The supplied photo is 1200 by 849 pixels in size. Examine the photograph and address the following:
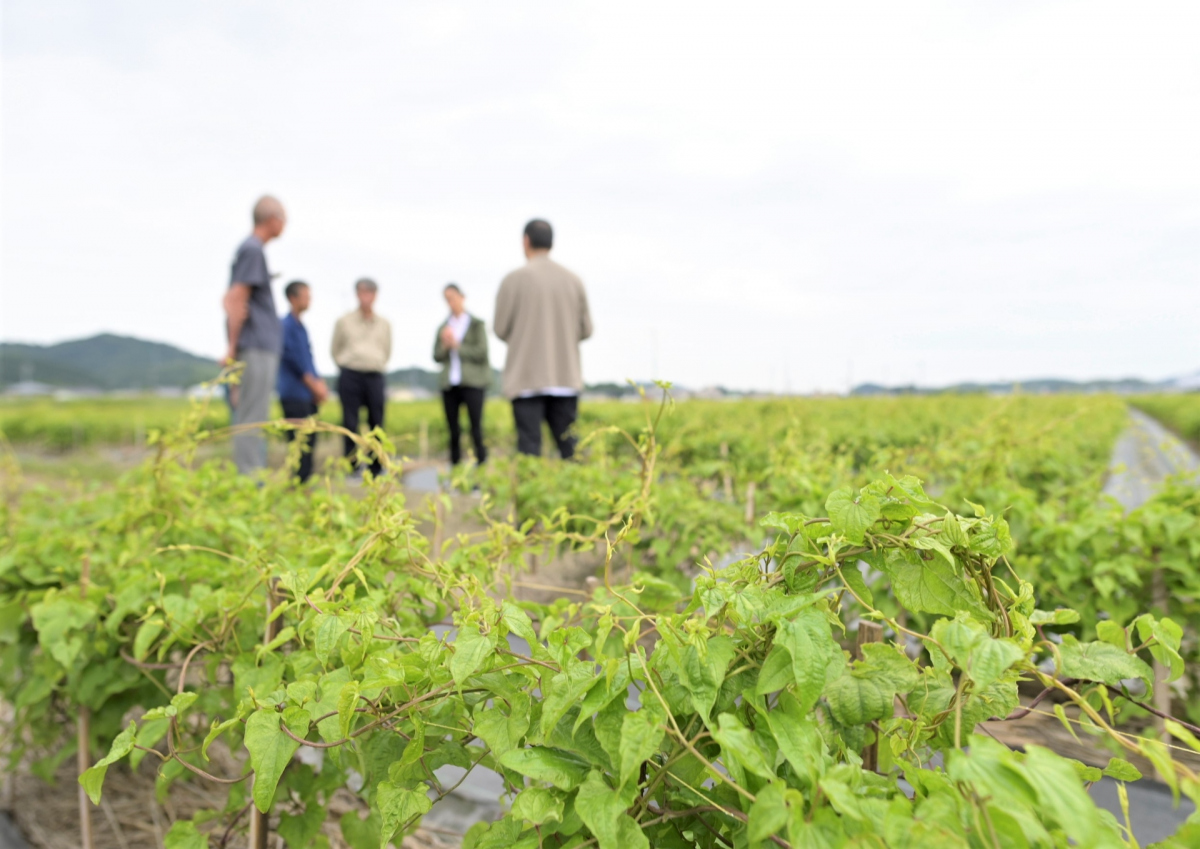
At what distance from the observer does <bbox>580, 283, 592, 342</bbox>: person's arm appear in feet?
14.2

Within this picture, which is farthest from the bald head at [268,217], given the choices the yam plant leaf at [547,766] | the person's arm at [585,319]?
the yam plant leaf at [547,766]

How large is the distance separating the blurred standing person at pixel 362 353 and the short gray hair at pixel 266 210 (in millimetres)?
1208

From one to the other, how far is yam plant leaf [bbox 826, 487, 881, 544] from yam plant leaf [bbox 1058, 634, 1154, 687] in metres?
0.25

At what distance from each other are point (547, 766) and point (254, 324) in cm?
403

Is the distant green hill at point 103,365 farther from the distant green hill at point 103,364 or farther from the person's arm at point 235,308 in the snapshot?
the person's arm at point 235,308

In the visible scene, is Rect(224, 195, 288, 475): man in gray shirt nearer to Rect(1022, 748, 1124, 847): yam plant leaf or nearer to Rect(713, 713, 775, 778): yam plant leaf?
Rect(713, 713, 775, 778): yam plant leaf

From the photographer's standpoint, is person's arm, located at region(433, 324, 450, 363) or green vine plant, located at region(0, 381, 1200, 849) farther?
person's arm, located at region(433, 324, 450, 363)

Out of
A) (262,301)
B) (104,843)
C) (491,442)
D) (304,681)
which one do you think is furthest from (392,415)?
(304,681)

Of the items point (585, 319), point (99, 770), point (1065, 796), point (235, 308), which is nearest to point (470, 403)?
point (585, 319)

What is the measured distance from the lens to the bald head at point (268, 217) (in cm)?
398

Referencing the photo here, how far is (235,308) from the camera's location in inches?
154

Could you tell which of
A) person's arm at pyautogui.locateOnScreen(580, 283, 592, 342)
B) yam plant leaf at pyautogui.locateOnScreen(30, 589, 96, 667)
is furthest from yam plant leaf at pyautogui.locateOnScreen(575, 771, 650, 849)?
person's arm at pyautogui.locateOnScreen(580, 283, 592, 342)

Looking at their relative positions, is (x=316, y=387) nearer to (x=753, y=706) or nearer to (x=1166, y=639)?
(x=753, y=706)

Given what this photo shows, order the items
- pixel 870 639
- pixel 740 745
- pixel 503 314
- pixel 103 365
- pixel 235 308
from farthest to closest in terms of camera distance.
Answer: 1. pixel 103 365
2. pixel 503 314
3. pixel 235 308
4. pixel 870 639
5. pixel 740 745
